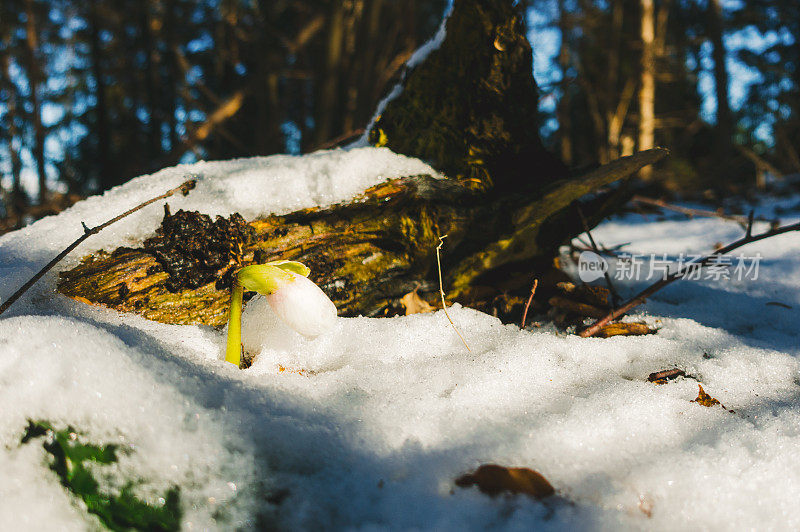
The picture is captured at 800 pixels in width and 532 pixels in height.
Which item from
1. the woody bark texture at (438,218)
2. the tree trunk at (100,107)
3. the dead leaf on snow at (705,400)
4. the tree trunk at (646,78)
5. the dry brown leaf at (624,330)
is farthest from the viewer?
the tree trunk at (646,78)

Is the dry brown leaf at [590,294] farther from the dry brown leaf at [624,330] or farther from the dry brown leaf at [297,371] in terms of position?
the dry brown leaf at [297,371]

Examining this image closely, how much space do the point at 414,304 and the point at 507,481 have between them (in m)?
0.75

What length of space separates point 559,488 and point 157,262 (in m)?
1.06

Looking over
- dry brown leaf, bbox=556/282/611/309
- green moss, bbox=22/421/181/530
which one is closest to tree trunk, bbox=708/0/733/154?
dry brown leaf, bbox=556/282/611/309

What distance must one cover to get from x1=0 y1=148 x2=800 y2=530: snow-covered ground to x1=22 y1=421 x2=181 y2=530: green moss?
1 centimetres

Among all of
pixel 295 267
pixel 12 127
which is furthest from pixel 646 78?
pixel 12 127

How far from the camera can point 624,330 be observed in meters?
1.25

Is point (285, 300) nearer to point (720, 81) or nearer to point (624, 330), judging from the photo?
point (624, 330)

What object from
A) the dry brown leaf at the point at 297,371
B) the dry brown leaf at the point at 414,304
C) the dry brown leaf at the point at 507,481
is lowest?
the dry brown leaf at the point at 507,481

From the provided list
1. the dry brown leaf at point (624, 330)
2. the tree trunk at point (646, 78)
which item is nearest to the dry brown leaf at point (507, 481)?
the dry brown leaf at point (624, 330)

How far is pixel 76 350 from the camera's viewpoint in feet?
2.44

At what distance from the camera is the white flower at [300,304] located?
3.12 ft

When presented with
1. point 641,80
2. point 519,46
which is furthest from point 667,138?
point 519,46

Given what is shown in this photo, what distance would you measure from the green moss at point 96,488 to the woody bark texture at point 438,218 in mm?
468
